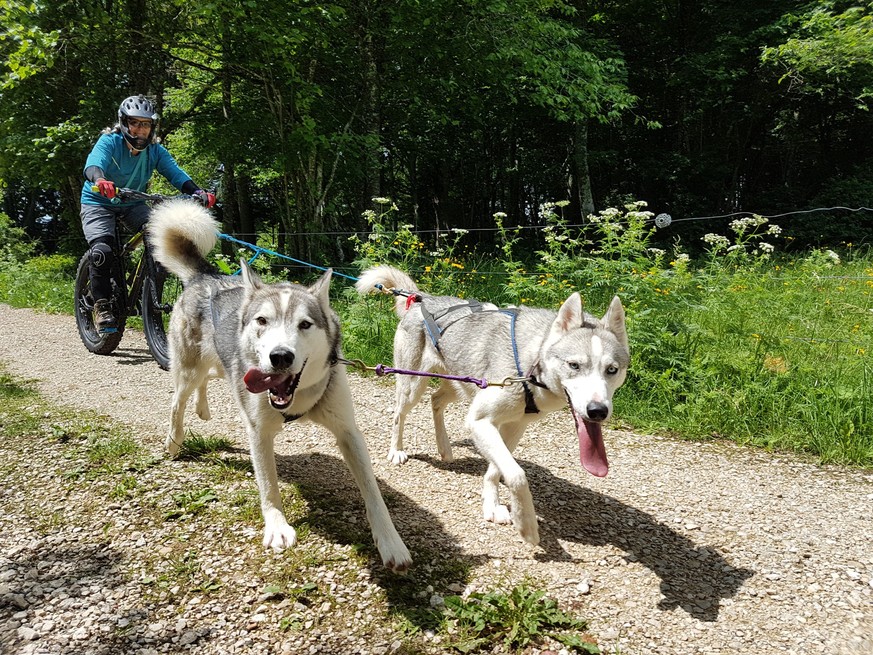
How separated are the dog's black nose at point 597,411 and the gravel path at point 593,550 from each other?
32.5 inches

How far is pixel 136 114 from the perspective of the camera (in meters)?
5.55

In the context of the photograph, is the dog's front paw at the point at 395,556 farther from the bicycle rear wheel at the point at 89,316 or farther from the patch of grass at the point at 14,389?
the bicycle rear wheel at the point at 89,316

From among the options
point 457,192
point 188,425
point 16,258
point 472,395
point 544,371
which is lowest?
point 188,425

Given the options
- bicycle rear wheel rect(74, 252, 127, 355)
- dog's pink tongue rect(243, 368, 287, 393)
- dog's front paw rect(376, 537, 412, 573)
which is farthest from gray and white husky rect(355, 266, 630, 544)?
bicycle rear wheel rect(74, 252, 127, 355)

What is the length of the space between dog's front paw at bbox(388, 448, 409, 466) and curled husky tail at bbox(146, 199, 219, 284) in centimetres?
194

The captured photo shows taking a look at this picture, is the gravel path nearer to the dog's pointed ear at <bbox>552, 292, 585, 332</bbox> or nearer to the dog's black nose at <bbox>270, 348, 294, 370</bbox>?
the dog's black nose at <bbox>270, 348, 294, 370</bbox>

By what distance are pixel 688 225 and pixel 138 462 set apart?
17.1m

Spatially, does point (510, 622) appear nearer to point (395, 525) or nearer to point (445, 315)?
point (395, 525)

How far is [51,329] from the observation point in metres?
8.84

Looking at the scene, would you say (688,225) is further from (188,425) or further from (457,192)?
(188,425)

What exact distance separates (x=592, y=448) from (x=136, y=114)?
5519mm

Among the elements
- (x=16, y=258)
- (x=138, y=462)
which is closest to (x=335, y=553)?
(x=138, y=462)

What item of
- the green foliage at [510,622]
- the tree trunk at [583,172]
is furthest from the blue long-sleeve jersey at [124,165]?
the tree trunk at [583,172]

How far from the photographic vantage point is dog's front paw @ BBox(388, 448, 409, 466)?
13.3 ft
